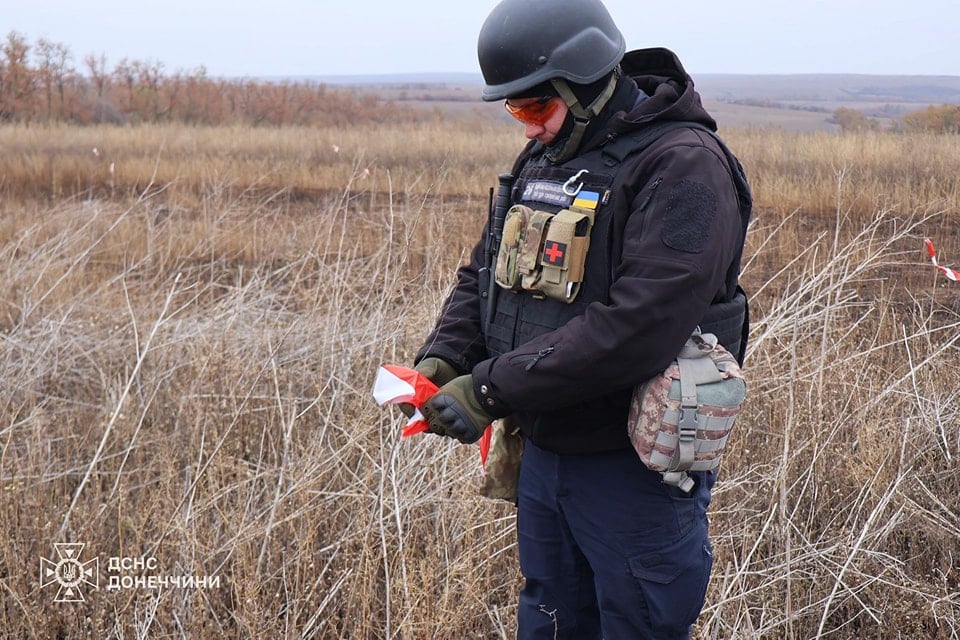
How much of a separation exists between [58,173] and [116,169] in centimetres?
87

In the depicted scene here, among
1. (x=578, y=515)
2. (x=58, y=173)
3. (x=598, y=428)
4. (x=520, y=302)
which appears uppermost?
(x=520, y=302)

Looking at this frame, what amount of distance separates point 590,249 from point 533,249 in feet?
0.44

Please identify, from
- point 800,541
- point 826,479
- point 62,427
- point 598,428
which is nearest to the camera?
point 598,428

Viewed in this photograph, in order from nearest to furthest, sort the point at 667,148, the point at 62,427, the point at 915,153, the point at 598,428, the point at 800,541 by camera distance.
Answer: the point at 667,148 → the point at 598,428 → the point at 800,541 → the point at 62,427 → the point at 915,153

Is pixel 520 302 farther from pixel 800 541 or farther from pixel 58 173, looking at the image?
pixel 58 173

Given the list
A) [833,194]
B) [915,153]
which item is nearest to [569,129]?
[833,194]

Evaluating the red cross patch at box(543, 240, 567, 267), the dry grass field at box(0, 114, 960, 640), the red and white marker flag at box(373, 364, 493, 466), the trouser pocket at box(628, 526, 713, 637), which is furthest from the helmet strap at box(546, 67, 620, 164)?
the dry grass field at box(0, 114, 960, 640)

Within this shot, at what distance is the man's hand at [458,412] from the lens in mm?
2043

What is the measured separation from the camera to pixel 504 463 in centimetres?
239

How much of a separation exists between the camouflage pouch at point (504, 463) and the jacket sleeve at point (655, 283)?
52 centimetres

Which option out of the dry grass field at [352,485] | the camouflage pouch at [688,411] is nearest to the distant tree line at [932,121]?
the dry grass field at [352,485]

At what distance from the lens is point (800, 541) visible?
323cm

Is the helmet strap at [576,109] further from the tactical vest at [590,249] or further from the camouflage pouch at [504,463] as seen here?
the camouflage pouch at [504,463]

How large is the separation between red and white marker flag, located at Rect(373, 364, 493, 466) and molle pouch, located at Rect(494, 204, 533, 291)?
1.03ft
